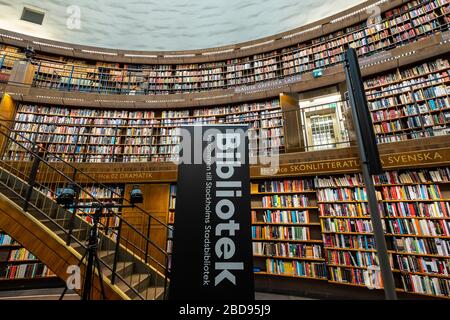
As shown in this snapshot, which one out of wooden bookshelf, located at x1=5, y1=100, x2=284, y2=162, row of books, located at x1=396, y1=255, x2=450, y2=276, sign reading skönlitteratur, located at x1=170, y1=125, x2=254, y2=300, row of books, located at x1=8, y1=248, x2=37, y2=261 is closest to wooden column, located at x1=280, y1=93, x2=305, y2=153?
wooden bookshelf, located at x1=5, y1=100, x2=284, y2=162

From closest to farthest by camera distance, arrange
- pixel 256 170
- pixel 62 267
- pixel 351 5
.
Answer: pixel 62 267 < pixel 256 170 < pixel 351 5

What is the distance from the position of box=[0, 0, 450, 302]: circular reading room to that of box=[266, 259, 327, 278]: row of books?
22 mm

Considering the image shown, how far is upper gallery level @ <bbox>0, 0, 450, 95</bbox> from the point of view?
16.4 feet

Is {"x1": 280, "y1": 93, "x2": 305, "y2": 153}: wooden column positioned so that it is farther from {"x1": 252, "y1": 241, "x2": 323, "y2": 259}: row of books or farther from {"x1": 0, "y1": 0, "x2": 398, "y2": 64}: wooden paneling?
{"x1": 0, "y1": 0, "x2": 398, "y2": 64}: wooden paneling

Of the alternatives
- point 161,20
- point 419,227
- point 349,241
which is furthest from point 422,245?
point 161,20

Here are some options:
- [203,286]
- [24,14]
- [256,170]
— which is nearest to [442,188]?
[256,170]

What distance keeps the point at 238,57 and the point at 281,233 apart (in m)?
5.73

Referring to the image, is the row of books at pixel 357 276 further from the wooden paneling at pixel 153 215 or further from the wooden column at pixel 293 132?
the wooden paneling at pixel 153 215

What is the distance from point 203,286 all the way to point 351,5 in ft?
25.9

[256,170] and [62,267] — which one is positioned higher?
[256,170]

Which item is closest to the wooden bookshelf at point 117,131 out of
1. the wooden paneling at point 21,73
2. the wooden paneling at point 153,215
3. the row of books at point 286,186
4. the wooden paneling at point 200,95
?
the wooden paneling at point 200,95

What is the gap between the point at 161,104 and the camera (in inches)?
251

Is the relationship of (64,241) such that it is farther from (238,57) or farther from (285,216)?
(238,57)
